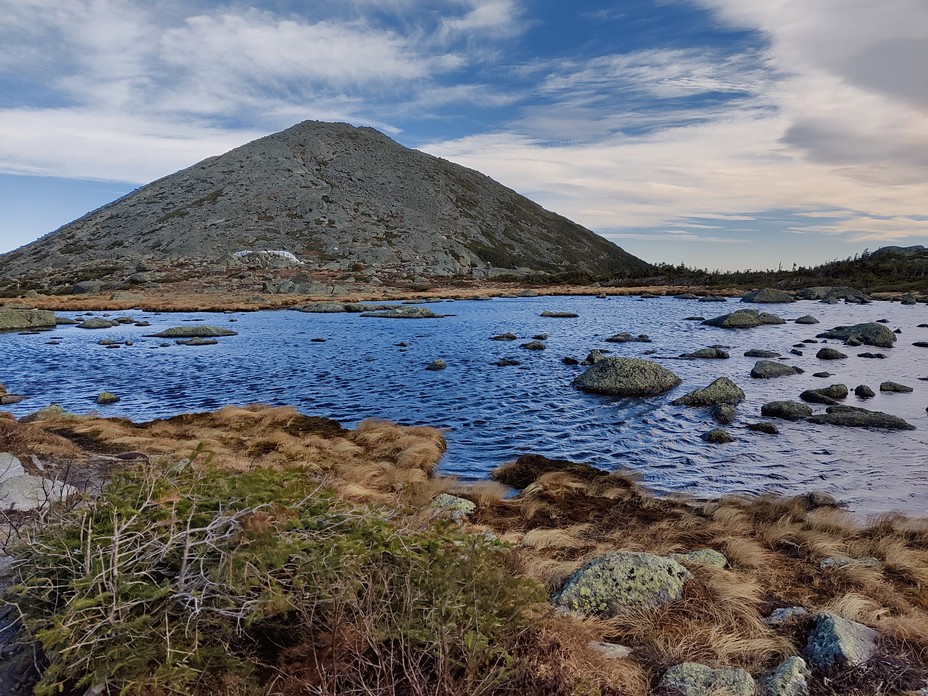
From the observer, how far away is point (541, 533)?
409 inches

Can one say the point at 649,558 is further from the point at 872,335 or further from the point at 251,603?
the point at 872,335

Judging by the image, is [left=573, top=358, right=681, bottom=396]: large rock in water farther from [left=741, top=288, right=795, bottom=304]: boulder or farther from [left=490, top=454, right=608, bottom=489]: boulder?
[left=741, top=288, right=795, bottom=304]: boulder

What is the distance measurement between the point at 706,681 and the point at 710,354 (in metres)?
30.3

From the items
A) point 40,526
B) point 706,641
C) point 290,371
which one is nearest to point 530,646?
point 706,641

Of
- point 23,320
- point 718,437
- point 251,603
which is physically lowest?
point 718,437

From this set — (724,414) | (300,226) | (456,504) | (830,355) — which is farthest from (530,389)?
(300,226)

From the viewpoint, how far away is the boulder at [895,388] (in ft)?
75.3

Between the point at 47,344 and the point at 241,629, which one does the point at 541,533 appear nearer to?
the point at 241,629

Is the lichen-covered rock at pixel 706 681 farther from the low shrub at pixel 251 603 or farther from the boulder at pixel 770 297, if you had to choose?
the boulder at pixel 770 297

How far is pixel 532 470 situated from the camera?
610 inches

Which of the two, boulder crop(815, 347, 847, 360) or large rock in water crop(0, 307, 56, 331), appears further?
large rock in water crop(0, 307, 56, 331)

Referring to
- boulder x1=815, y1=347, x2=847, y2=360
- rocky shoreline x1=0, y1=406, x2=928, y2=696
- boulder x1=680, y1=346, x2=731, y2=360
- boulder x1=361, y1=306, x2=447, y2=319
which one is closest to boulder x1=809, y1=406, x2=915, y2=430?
rocky shoreline x1=0, y1=406, x2=928, y2=696

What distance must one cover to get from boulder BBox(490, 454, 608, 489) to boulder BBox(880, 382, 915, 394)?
16.3 metres

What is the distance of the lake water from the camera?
614 inches
